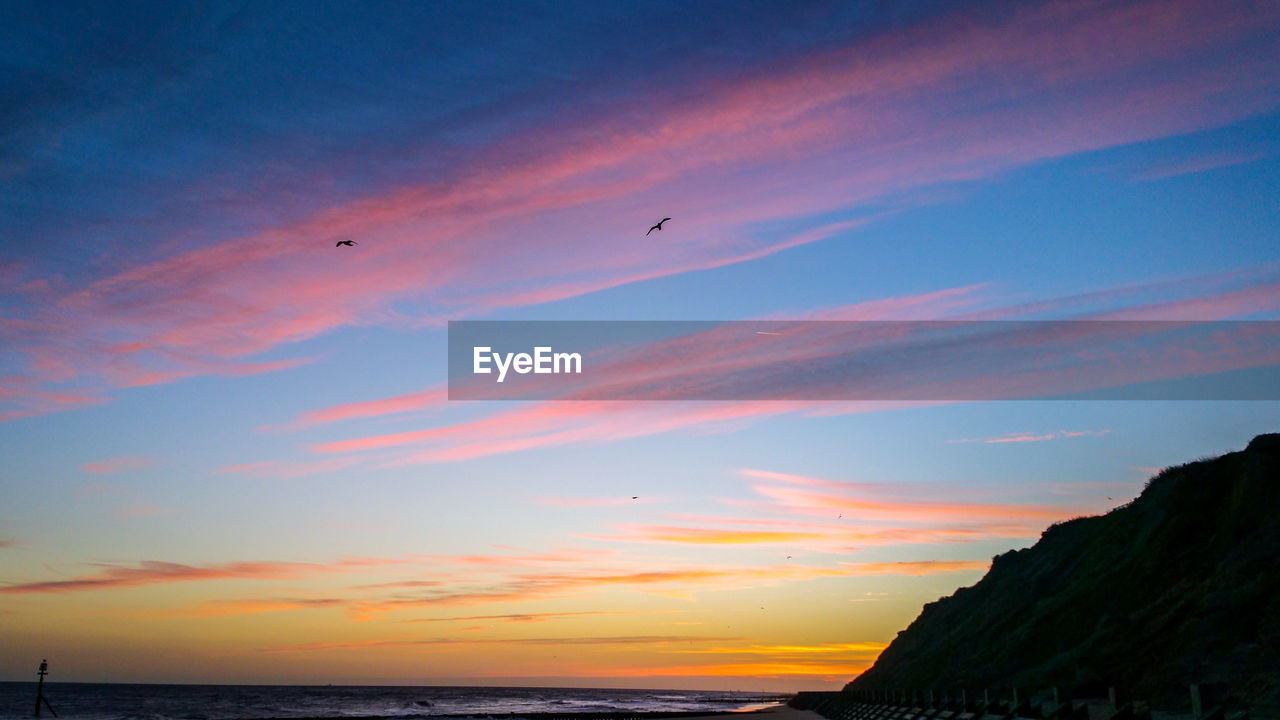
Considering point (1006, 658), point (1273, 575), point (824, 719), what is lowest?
point (824, 719)

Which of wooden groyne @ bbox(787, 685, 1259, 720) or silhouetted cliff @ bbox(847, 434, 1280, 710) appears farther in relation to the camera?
silhouetted cliff @ bbox(847, 434, 1280, 710)

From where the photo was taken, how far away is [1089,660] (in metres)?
46.2

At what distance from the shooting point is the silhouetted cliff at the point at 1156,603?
37.0 metres

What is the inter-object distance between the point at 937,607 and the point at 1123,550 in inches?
1992

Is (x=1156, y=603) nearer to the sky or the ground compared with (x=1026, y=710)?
nearer to the sky

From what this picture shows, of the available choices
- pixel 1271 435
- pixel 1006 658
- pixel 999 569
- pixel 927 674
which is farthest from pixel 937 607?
pixel 1271 435

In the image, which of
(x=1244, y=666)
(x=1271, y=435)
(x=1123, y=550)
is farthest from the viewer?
(x=1123, y=550)

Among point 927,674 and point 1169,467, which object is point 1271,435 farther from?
point 927,674

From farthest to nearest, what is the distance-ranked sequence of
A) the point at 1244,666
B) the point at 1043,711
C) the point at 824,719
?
the point at 824,719, the point at 1244,666, the point at 1043,711

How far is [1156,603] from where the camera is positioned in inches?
1826

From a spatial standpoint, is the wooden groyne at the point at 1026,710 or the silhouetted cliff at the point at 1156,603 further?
the silhouetted cliff at the point at 1156,603

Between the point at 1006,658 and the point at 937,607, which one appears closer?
the point at 1006,658

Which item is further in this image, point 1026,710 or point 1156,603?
point 1156,603

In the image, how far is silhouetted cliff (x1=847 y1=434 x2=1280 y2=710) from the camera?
121ft
